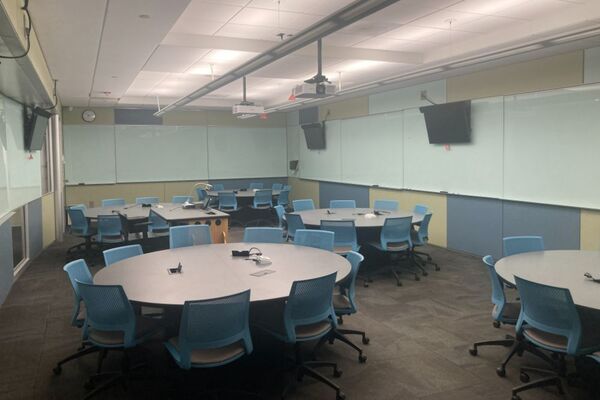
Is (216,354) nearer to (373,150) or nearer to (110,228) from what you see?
(110,228)

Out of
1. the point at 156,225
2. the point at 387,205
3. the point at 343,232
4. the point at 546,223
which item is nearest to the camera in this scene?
the point at 343,232

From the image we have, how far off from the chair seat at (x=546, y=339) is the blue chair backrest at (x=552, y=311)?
73mm

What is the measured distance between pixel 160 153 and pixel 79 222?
5604 millimetres

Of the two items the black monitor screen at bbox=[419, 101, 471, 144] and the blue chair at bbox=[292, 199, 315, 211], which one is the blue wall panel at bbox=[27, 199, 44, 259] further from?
the black monitor screen at bbox=[419, 101, 471, 144]

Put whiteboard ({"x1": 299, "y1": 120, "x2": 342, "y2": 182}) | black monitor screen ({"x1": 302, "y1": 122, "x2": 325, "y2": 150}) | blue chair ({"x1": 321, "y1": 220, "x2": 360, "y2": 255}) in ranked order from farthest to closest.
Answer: black monitor screen ({"x1": 302, "y1": 122, "x2": 325, "y2": 150}) < whiteboard ({"x1": 299, "y1": 120, "x2": 342, "y2": 182}) < blue chair ({"x1": 321, "y1": 220, "x2": 360, "y2": 255})

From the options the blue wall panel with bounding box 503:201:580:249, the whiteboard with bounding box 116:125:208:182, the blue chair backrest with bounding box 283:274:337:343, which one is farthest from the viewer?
the whiteboard with bounding box 116:125:208:182

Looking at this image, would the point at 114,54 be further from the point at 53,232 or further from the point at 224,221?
the point at 53,232

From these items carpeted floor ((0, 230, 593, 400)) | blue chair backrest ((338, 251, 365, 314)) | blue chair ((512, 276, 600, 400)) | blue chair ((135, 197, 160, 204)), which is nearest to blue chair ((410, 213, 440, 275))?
carpeted floor ((0, 230, 593, 400))

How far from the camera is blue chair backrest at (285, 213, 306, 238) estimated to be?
22.1 ft

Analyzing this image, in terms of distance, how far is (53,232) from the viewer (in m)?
9.82

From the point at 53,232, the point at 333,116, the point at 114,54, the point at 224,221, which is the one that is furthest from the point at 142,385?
the point at 333,116

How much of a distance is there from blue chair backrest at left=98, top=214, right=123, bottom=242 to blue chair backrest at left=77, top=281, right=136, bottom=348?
177 inches

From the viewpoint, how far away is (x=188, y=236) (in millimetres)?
5523

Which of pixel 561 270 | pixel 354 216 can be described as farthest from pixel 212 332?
pixel 354 216
